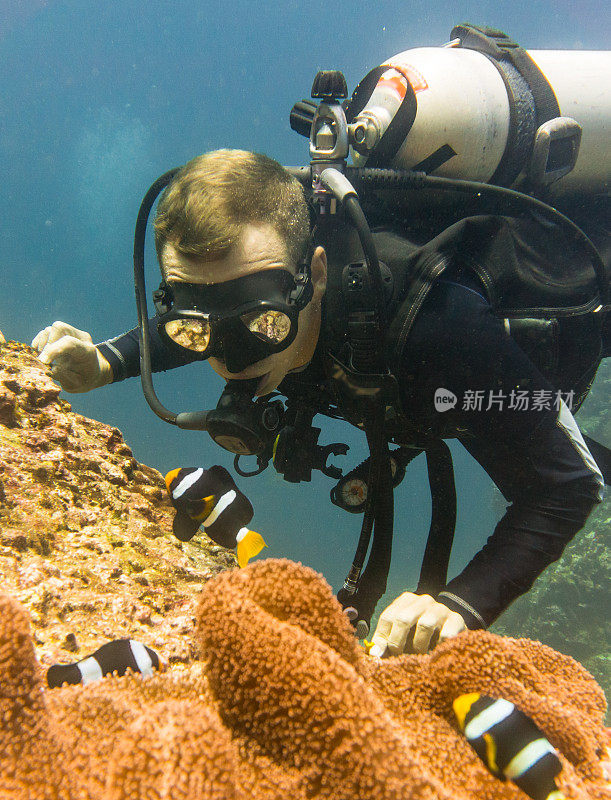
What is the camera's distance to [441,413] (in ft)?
6.48

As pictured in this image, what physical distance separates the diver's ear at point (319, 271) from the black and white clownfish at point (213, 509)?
1.11m

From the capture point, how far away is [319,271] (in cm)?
207

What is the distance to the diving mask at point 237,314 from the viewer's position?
5.89ft

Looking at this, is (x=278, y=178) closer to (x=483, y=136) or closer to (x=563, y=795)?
(x=483, y=136)

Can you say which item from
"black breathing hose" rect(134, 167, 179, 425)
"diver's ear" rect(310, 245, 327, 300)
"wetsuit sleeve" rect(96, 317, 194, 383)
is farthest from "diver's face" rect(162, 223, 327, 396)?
"wetsuit sleeve" rect(96, 317, 194, 383)

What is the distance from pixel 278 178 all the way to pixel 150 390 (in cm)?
118

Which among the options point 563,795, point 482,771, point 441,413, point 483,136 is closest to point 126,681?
point 482,771

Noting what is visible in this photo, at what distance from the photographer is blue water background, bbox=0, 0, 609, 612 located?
58.7 meters

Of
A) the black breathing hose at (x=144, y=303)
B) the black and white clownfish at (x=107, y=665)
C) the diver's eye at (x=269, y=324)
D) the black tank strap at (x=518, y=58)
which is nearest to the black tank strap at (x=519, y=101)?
the black tank strap at (x=518, y=58)

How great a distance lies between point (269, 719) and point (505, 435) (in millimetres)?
1467

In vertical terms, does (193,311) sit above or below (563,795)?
above

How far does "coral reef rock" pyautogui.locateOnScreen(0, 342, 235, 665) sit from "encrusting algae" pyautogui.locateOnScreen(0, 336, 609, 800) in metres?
0.66

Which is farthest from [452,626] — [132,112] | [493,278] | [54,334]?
[132,112]

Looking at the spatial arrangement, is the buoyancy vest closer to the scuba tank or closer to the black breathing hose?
the scuba tank
